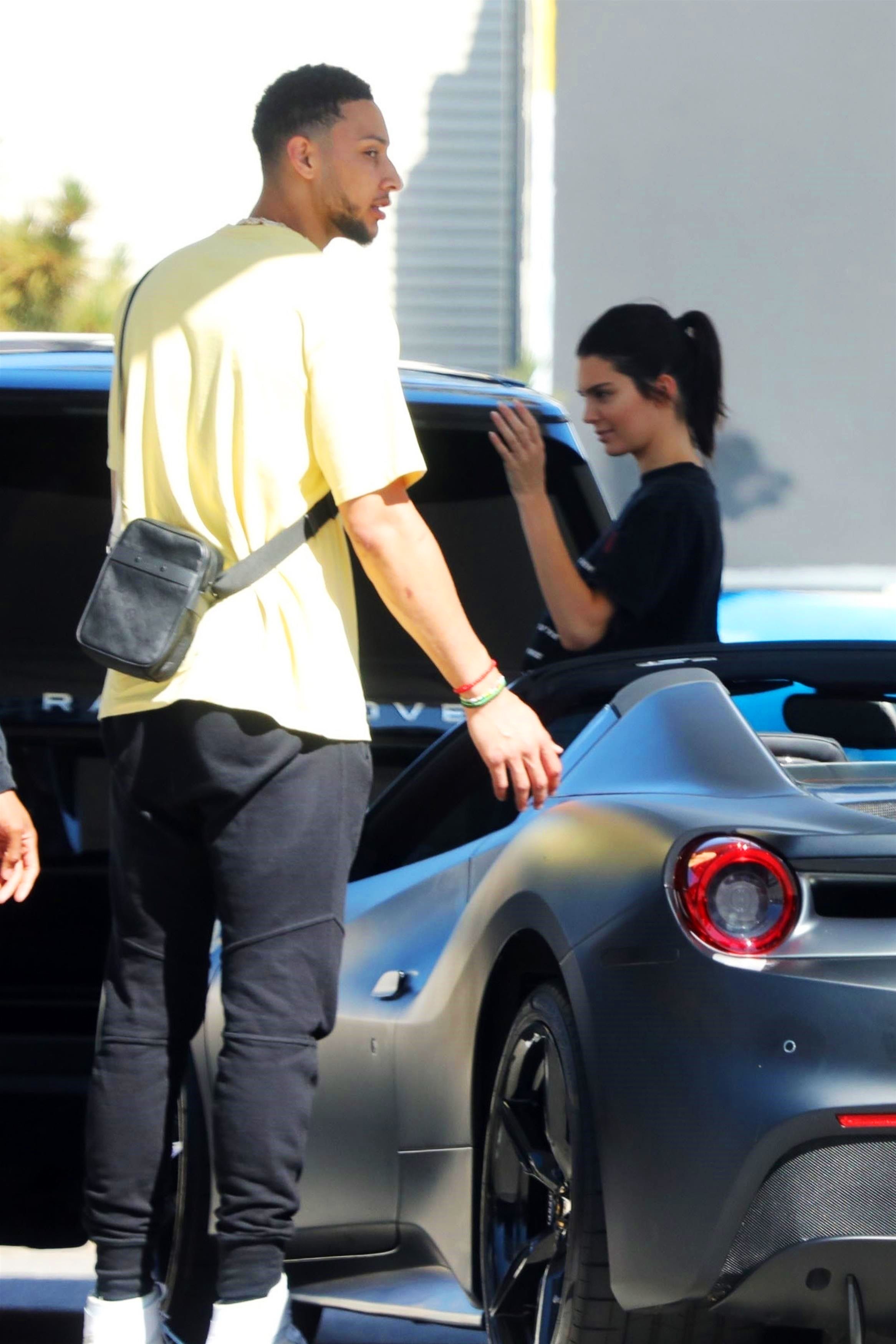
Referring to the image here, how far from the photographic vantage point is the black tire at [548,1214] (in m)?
2.86

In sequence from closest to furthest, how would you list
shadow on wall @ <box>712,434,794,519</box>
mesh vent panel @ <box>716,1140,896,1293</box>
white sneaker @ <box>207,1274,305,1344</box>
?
mesh vent panel @ <box>716,1140,896,1293</box>
white sneaker @ <box>207,1274,305,1344</box>
shadow on wall @ <box>712,434,794,519</box>

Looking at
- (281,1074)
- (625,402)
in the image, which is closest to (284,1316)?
(281,1074)

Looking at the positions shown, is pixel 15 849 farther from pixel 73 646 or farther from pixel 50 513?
pixel 50 513

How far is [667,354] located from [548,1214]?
2.08m

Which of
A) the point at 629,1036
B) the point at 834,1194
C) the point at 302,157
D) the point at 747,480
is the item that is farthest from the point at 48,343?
the point at 747,480

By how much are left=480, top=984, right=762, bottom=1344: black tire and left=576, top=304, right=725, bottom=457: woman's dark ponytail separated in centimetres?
177

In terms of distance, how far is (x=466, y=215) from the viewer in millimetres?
34844

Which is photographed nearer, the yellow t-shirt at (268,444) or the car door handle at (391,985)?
the yellow t-shirt at (268,444)

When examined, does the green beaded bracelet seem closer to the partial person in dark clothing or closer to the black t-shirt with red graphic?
the partial person in dark clothing

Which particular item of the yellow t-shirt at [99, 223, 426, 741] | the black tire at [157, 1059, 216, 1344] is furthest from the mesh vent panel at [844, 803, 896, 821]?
the black tire at [157, 1059, 216, 1344]

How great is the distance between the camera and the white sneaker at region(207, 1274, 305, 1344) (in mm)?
2959

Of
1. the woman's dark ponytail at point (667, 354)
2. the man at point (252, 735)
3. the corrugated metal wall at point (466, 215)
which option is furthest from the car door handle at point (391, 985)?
the corrugated metal wall at point (466, 215)

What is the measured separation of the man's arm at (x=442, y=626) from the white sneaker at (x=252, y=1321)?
2.44 ft

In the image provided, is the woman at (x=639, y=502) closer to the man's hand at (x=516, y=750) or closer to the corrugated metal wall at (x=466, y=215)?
the man's hand at (x=516, y=750)
